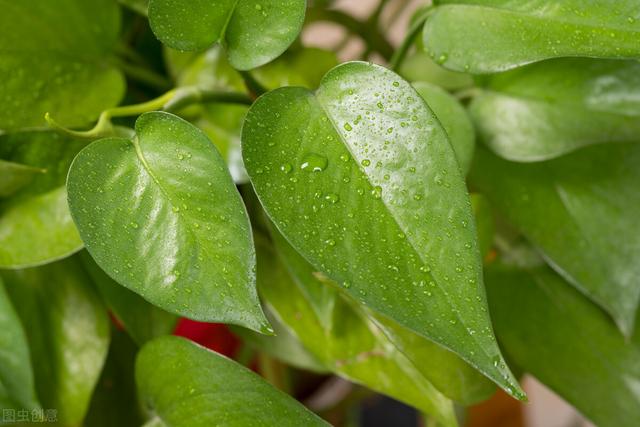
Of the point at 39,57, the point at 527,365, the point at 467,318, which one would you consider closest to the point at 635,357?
the point at 527,365

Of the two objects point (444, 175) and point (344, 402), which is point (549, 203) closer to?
point (444, 175)

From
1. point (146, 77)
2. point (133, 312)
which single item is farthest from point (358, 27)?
point (133, 312)

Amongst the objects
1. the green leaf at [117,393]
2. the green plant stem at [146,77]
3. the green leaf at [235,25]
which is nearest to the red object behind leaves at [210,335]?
the green leaf at [117,393]

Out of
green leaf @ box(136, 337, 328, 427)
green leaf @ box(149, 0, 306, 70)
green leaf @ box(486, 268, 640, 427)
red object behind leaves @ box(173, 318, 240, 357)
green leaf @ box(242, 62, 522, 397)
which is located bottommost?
red object behind leaves @ box(173, 318, 240, 357)

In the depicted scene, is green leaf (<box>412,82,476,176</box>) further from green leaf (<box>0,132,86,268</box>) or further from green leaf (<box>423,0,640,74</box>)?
green leaf (<box>0,132,86,268</box>)

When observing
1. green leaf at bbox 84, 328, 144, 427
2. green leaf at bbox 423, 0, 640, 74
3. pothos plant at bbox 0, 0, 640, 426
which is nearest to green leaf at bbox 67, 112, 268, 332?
pothos plant at bbox 0, 0, 640, 426

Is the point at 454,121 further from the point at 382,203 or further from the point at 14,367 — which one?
the point at 14,367
